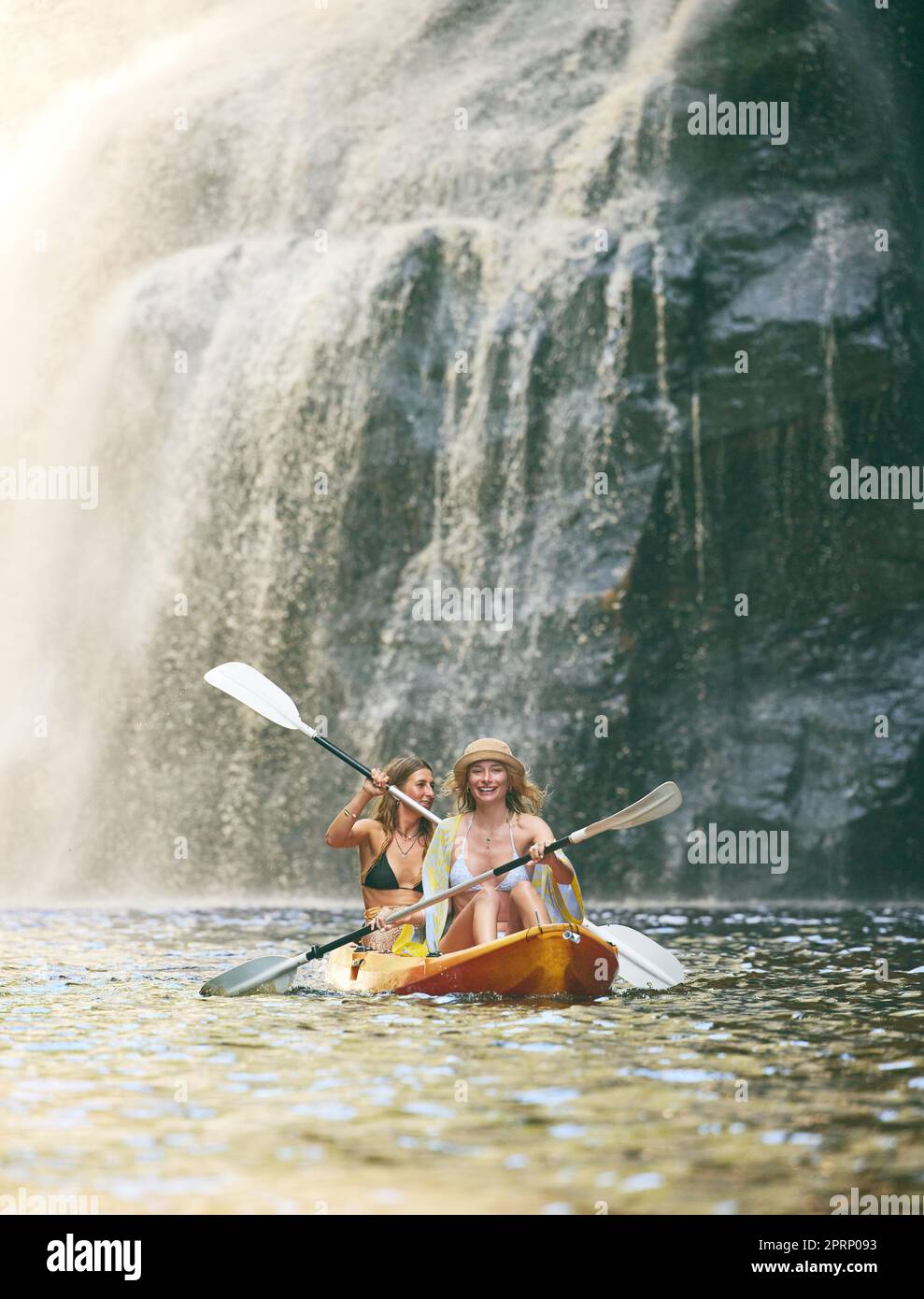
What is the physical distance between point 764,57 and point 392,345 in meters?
5.41

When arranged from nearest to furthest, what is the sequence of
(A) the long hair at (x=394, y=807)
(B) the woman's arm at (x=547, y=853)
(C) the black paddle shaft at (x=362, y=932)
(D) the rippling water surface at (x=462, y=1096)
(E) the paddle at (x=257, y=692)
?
1. (D) the rippling water surface at (x=462, y=1096)
2. (C) the black paddle shaft at (x=362, y=932)
3. (B) the woman's arm at (x=547, y=853)
4. (A) the long hair at (x=394, y=807)
5. (E) the paddle at (x=257, y=692)

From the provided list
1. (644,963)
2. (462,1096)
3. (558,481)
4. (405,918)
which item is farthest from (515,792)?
(558,481)

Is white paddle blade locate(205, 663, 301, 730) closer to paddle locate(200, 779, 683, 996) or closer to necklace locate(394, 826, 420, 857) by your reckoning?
necklace locate(394, 826, 420, 857)

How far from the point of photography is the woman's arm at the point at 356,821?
843cm

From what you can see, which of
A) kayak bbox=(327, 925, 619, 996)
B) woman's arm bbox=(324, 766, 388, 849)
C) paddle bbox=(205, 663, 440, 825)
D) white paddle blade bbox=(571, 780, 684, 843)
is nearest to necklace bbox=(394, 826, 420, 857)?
woman's arm bbox=(324, 766, 388, 849)

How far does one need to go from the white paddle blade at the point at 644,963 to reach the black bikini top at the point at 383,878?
1.07 metres

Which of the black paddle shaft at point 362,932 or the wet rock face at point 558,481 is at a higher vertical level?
the wet rock face at point 558,481

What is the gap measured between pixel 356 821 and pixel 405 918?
703 millimetres

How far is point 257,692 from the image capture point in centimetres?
975

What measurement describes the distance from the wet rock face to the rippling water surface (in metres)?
8.55

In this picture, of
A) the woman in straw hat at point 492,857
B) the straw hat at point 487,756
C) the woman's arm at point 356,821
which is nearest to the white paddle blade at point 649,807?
the woman in straw hat at point 492,857

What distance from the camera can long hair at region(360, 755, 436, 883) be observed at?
28.7ft

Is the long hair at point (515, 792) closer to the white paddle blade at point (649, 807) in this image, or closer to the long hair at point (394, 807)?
the white paddle blade at point (649, 807)
